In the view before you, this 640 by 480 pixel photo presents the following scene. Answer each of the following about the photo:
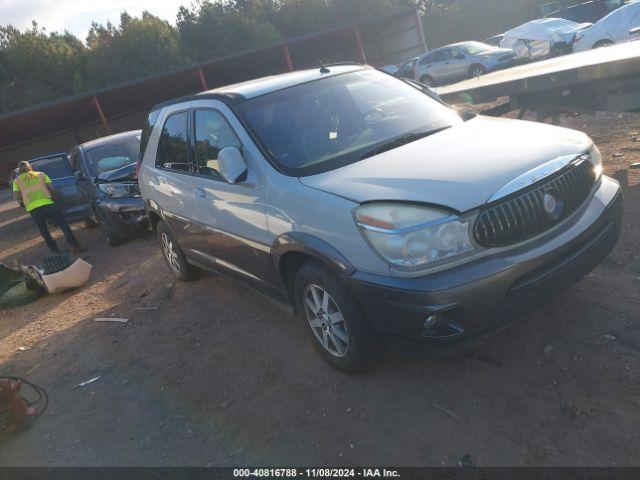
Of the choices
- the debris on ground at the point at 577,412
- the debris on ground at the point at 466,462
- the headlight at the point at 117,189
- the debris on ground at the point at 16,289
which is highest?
the headlight at the point at 117,189

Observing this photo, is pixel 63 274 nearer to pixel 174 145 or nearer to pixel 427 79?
pixel 174 145

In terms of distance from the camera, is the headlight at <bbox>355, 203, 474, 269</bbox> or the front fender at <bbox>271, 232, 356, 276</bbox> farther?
the front fender at <bbox>271, 232, 356, 276</bbox>

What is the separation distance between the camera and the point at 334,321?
11.0ft

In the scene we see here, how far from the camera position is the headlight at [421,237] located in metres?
2.73

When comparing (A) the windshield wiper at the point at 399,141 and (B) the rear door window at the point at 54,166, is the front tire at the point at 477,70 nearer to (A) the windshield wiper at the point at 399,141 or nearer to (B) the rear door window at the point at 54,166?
(B) the rear door window at the point at 54,166

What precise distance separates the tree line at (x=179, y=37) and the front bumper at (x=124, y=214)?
122ft

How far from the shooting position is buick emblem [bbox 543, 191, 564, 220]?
2920mm

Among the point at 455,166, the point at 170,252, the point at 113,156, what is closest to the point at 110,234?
the point at 113,156

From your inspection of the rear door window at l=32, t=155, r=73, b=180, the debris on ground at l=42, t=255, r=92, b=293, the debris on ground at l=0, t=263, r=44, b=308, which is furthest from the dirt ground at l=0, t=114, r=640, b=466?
the rear door window at l=32, t=155, r=73, b=180

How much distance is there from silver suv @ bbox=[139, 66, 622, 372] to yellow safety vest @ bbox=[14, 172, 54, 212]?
17.6 feet

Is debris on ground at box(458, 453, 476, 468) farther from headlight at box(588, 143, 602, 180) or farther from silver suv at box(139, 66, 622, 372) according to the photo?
headlight at box(588, 143, 602, 180)

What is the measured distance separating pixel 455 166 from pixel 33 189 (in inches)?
313

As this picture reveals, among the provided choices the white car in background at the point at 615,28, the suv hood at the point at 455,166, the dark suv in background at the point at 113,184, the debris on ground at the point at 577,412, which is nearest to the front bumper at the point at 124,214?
the dark suv in background at the point at 113,184

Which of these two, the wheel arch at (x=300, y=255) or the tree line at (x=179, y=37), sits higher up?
the tree line at (x=179, y=37)
